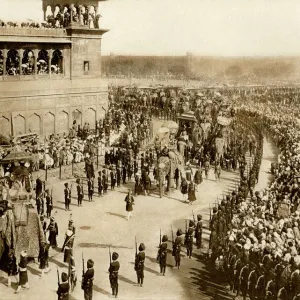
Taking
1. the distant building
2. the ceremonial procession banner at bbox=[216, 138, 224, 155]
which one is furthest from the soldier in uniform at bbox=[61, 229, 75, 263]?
the distant building

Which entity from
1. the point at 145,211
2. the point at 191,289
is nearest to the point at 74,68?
the point at 145,211

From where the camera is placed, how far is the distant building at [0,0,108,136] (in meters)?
30.0

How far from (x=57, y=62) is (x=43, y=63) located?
1510 mm

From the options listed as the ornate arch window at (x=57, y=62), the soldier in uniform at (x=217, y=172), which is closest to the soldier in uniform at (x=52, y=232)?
the soldier in uniform at (x=217, y=172)

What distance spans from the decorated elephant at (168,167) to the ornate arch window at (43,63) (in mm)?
13675

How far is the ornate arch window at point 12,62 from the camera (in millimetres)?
30391

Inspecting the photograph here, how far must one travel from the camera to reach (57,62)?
34.3m

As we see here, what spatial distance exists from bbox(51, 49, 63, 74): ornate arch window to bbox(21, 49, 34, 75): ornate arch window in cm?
176

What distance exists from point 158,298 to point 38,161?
42.7ft

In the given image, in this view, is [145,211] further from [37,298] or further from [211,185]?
[37,298]

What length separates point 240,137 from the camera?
32.7m

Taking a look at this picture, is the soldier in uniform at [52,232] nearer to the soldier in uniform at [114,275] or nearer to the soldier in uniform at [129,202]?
the soldier in uniform at [114,275]

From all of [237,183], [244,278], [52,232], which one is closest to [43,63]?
[237,183]

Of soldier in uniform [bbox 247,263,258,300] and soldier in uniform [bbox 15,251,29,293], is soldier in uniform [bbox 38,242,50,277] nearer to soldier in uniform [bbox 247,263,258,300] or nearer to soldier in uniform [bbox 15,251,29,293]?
soldier in uniform [bbox 15,251,29,293]
